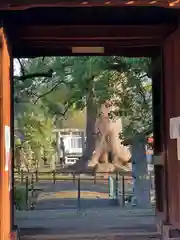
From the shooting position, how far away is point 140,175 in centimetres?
1473

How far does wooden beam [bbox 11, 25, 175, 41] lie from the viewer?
760cm

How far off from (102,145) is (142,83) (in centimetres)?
2250

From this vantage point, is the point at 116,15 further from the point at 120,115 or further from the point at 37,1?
the point at 120,115

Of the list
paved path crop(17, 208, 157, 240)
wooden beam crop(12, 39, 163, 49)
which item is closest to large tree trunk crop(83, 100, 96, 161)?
paved path crop(17, 208, 157, 240)

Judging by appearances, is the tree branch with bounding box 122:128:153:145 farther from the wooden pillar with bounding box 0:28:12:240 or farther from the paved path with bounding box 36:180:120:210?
the wooden pillar with bounding box 0:28:12:240

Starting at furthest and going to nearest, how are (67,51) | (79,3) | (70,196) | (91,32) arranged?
(70,196) → (67,51) → (91,32) → (79,3)

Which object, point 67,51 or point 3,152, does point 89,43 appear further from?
point 3,152

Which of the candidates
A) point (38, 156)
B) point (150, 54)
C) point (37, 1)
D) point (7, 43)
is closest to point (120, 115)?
point (150, 54)

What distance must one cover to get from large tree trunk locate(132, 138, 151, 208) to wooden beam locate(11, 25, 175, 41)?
293 inches

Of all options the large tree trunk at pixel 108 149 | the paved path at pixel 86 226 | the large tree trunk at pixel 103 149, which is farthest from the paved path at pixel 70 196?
the large tree trunk at pixel 108 149

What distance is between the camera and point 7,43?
23.8 feet

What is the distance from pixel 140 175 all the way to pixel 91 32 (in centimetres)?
783

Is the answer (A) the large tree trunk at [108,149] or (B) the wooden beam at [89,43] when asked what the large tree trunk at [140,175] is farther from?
(A) the large tree trunk at [108,149]

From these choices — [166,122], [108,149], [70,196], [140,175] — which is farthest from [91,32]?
[108,149]
